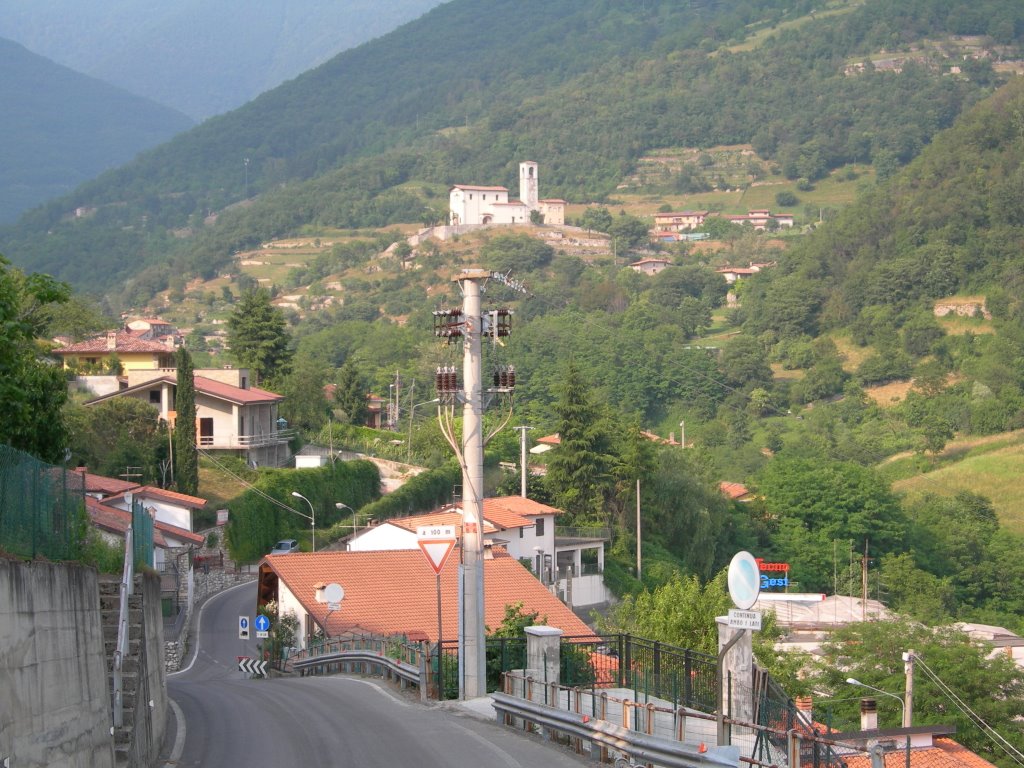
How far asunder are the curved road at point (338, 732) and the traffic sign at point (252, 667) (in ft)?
26.8

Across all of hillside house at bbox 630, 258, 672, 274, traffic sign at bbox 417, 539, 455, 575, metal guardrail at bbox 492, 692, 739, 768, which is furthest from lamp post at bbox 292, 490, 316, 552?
hillside house at bbox 630, 258, 672, 274

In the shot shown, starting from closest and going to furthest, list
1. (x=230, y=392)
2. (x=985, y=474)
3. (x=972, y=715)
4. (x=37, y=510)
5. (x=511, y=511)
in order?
1. (x=37, y=510)
2. (x=972, y=715)
3. (x=511, y=511)
4. (x=230, y=392)
5. (x=985, y=474)

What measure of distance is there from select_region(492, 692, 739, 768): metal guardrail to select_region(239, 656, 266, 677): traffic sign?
18056mm

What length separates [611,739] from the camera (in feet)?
47.4

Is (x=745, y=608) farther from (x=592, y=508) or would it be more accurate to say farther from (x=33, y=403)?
(x=592, y=508)

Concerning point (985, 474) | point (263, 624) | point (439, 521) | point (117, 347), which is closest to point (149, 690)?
point (263, 624)

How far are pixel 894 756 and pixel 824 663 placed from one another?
16.0 meters

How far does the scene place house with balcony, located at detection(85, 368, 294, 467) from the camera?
60781mm

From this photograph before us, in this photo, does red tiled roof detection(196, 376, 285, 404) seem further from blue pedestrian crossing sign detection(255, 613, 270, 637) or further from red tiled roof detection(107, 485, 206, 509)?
blue pedestrian crossing sign detection(255, 613, 270, 637)

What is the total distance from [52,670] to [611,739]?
5.39 m

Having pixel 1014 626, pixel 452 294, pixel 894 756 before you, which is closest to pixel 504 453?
pixel 1014 626

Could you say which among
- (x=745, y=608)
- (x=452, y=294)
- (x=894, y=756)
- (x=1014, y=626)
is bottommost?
(x=1014, y=626)

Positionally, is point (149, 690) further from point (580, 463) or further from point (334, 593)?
point (580, 463)

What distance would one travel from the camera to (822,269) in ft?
534
